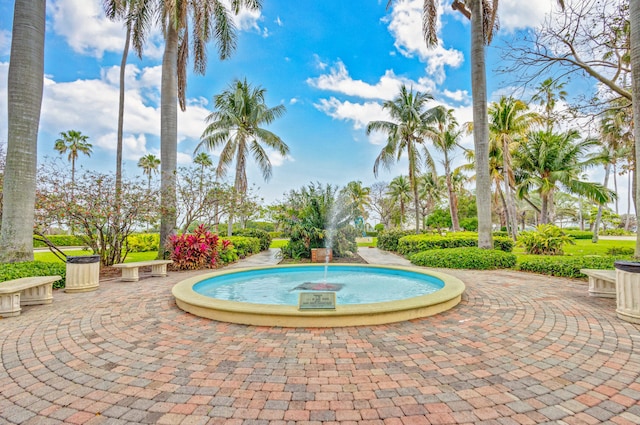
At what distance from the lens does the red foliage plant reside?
9.71 metres

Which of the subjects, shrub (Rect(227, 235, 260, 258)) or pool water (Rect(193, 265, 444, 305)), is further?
shrub (Rect(227, 235, 260, 258))

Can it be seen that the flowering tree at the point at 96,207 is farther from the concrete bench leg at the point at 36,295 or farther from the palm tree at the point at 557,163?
the palm tree at the point at 557,163

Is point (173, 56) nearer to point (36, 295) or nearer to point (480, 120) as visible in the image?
point (36, 295)

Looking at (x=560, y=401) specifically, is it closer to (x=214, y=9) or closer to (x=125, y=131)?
(x=214, y=9)

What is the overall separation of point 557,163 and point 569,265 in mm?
13230

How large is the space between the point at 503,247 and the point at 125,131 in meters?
19.3

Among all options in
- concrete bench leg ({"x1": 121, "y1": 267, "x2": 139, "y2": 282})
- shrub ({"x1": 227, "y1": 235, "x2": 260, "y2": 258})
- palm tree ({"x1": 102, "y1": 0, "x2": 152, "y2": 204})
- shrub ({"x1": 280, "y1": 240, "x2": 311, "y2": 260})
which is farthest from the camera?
shrub ({"x1": 227, "y1": 235, "x2": 260, "y2": 258})

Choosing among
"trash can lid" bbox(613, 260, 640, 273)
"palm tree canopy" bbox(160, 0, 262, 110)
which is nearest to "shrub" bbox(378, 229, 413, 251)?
"palm tree canopy" bbox(160, 0, 262, 110)

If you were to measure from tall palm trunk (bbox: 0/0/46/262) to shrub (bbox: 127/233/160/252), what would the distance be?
12.7 meters

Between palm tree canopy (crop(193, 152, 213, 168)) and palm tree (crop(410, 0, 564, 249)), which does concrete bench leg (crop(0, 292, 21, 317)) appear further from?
palm tree (crop(410, 0, 564, 249))

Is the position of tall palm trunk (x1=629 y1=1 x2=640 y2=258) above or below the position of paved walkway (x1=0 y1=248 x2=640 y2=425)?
above

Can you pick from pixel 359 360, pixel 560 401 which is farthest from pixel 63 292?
pixel 560 401

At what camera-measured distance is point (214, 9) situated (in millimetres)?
11750

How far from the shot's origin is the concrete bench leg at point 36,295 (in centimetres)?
512
